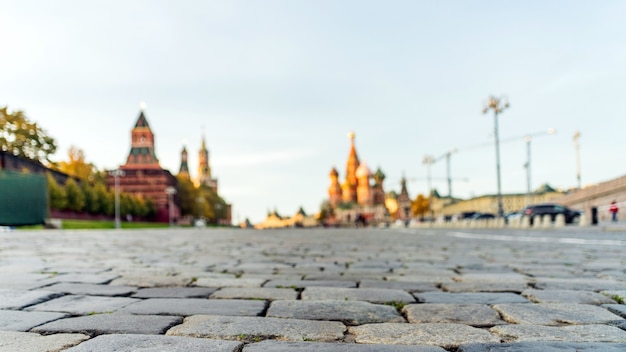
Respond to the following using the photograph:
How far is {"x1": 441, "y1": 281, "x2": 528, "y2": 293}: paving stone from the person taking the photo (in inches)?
149

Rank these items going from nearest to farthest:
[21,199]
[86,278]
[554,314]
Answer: [554,314] → [86,278] → [21,199]

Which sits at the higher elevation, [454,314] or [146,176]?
[146,176]

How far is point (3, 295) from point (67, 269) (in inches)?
76.0

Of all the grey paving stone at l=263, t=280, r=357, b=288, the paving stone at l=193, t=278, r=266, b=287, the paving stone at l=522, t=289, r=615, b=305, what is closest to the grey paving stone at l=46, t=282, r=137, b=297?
the paving stone at l=193, t=278, r=266, b=287

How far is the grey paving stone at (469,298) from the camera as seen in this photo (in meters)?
3.26

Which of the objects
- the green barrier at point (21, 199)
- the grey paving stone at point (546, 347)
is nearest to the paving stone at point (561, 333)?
the grey paving stone at point (546, 347)

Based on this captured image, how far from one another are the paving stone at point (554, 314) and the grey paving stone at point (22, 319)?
7.78 ft

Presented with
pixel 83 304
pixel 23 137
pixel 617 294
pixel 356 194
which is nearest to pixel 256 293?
pixel 83 304

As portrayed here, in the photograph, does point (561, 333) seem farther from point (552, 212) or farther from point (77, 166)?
point (77, 166)

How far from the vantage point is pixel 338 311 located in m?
2.88

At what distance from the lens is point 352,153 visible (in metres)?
146

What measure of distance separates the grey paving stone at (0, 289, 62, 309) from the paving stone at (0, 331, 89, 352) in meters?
0.84

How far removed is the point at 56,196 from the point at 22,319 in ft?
159

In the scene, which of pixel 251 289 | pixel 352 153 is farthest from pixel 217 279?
pixel 352 153
